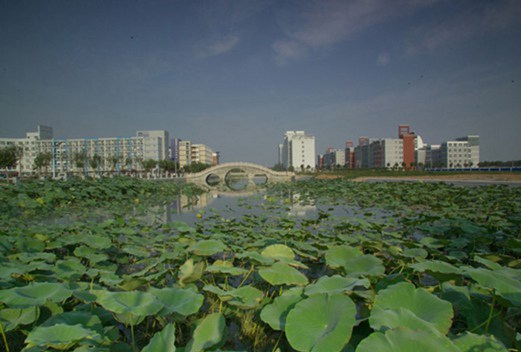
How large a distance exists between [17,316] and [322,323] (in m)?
1.31

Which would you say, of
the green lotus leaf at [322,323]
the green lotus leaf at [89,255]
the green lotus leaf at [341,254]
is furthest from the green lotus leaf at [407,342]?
the green lotus leaf at [89,255]

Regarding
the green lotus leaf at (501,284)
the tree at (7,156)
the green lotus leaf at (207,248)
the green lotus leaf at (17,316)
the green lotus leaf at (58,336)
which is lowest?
the green lotus leaf at (17,316)

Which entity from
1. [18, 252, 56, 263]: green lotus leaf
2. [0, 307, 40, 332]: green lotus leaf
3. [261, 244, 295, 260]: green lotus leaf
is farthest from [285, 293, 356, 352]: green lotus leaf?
[18, 252, 56, 263]: green lotus leaf

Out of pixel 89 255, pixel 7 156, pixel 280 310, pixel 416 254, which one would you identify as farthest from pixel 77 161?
pixel 280 310

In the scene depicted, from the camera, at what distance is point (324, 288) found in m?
1.39

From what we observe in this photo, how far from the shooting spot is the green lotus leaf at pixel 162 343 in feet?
3.15

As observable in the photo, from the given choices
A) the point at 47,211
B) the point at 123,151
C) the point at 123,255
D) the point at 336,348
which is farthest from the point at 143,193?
the point at 123,151

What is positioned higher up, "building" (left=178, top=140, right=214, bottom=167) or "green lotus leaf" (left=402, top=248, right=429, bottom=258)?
"building" (left=178, top=140, right=214, bottom=167)

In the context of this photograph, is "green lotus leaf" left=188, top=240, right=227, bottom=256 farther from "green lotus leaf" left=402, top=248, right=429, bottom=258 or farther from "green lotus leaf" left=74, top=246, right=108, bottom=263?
"green lotus leaf" left=402, top=248, right=429, bottom=258

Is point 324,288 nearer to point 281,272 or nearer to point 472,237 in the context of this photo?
point 281,272

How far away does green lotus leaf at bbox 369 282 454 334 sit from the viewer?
1.01 metres

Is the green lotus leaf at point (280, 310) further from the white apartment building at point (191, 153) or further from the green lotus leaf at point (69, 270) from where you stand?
the white apartment building at point (191, 153)

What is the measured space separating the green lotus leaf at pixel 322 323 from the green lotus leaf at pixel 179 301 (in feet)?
1.39

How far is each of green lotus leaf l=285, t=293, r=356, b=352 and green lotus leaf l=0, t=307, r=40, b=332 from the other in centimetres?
110
